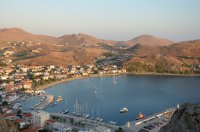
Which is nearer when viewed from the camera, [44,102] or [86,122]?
[86,122]

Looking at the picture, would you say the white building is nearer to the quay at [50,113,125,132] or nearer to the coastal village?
the coastal village

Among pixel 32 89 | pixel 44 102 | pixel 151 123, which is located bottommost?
pixel 151 123

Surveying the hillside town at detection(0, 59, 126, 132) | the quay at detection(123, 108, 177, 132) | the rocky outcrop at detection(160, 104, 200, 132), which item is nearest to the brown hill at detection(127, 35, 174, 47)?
the hillside town at detection(0, 59, 126, 132)

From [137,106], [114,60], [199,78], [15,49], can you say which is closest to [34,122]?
[137,106]

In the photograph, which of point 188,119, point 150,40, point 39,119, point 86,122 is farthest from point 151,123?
point 150,40

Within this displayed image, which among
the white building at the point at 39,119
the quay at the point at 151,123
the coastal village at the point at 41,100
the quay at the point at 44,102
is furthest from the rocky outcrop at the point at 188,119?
the quay at the point at 44,102

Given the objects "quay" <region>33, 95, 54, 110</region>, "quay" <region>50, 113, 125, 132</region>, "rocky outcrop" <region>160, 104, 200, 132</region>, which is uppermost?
"rocky outcrop" <region>160, 104, 200, 132</region>

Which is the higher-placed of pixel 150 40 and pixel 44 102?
pixel 150 40

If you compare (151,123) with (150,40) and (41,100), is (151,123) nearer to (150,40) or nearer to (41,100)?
(41,100)
